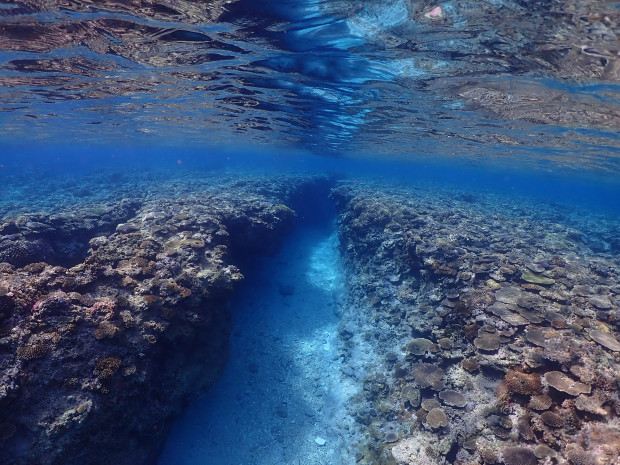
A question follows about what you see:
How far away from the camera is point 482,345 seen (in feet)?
31.1

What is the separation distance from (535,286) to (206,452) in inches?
530

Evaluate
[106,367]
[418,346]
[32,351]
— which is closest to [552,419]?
[418,346]

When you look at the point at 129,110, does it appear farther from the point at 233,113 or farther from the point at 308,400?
the point at 308,400

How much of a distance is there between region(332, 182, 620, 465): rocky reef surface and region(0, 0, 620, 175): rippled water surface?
7.59m

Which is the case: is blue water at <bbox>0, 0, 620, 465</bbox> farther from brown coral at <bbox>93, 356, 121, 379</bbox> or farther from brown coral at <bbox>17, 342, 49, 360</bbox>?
brown coral at <bbox>17, 342, 49, 360</bbox>

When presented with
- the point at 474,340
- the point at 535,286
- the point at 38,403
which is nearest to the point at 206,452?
the point at 38,403

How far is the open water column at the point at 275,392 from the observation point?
1029 cm

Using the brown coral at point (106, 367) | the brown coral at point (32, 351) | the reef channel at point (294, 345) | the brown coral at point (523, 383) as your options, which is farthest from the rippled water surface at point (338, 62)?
the brown coral at point (106, 367)

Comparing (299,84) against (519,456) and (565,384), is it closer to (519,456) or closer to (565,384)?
(565,384)

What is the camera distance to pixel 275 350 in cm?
1409

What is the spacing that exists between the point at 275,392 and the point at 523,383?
8780 millimetres

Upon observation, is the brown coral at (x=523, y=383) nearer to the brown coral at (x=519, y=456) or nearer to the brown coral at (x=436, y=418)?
the brown coral at (x=519, y=456)

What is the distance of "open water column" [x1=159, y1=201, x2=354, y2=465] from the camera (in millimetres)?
10289

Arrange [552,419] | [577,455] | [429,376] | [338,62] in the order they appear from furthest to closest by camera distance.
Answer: [338,62], [429,376], [552,419], [577,455]
